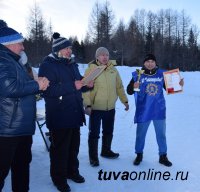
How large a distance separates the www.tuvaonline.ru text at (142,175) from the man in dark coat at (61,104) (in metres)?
0.71

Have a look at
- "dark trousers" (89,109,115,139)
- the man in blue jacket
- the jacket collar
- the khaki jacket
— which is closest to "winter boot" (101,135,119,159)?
"dark trousers" (89,109,115,139)

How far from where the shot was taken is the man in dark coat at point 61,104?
4.18 metres

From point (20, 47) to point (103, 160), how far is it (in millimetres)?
2707

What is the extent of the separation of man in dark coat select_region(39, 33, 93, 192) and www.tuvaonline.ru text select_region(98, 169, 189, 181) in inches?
27.9

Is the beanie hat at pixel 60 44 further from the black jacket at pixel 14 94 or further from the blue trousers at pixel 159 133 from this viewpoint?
the blue trousers at pixel 159 133

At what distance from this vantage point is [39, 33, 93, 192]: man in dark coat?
13.7ft

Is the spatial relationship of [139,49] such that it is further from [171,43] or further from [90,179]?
[90,179]

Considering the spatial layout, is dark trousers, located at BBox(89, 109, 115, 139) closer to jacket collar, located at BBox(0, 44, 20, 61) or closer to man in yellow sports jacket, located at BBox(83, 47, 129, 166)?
man in yellow sports jacket, located at BBox(83, 47, 129, 166)

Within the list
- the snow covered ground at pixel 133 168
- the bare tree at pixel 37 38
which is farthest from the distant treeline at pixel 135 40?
the snow covered ground at pixel 133 168

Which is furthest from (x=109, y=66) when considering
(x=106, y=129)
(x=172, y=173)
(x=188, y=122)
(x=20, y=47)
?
(x=188, y=122)

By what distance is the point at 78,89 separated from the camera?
4289mm

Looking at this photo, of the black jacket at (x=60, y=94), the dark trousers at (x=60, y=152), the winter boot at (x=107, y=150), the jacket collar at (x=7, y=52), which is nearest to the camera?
the jacket collar at (x=7, y=52)

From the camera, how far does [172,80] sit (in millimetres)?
5496

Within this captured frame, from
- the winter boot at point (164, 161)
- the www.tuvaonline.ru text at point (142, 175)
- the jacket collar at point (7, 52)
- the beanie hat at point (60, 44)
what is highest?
the beanie hat at point (60, 44)
